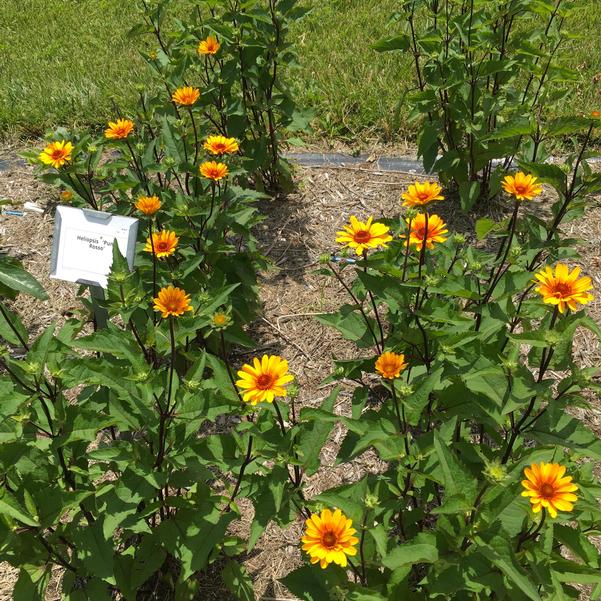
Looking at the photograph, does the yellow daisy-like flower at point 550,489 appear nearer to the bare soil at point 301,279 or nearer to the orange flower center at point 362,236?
the orange flower center at point 362,236

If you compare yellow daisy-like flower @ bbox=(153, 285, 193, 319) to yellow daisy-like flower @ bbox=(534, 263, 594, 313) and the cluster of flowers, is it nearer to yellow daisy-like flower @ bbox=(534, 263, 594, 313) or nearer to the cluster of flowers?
the cluster of flowers

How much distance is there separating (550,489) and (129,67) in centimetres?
499

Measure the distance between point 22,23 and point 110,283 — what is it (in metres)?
5.43

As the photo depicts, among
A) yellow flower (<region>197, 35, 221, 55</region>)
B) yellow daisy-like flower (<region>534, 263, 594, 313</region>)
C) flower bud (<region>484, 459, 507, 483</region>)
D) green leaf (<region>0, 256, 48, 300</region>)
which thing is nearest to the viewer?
flower bud (<region>484, 459, 507, 483</region>)

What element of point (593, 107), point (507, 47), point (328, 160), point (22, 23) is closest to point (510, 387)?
point (507, 47)

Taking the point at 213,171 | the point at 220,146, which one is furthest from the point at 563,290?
the point at 220,146

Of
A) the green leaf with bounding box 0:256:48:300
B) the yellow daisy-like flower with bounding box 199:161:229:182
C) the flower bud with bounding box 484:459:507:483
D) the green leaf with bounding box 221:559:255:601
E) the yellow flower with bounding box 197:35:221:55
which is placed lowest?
the green leaf with bounding box 221:559:255:601

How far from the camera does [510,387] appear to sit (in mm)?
1641

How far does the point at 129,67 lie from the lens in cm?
515

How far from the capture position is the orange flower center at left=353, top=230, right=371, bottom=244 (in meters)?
1.77

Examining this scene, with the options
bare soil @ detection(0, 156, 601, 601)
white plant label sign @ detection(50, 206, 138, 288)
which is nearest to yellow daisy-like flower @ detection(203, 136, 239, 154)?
white plant label sign @ detection(50, 206, 138, 288)

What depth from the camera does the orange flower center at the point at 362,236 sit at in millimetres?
1772

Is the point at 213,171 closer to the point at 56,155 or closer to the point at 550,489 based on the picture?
the point at 56,155

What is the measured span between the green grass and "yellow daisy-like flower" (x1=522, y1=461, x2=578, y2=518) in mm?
3151
